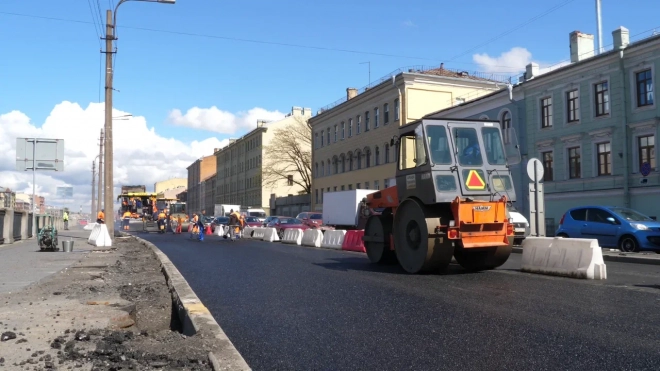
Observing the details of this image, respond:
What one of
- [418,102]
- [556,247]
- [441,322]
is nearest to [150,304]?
[441,322]

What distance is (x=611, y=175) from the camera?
96.7 feet

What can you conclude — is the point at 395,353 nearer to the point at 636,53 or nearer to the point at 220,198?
the point at 636,53

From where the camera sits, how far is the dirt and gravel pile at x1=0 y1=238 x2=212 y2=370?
5.05m

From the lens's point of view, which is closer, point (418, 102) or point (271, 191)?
point (418, 102)

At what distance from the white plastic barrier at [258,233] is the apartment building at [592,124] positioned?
15.4 meters

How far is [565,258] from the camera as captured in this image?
11.0 m

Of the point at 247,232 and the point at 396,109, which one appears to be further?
the point at 396,109

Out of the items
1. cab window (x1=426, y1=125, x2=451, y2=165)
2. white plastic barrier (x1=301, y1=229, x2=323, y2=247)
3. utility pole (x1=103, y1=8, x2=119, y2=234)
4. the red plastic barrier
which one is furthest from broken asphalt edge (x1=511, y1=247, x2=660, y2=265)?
utility pole (x1=103, y1=8, x2=119, y2=234)

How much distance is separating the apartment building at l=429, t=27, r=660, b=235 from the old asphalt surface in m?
18.5

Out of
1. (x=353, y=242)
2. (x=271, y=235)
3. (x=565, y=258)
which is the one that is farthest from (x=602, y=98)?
(x=565, y=258)

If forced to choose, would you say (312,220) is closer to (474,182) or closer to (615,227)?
(615,227)

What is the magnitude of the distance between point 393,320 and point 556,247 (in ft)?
18.4

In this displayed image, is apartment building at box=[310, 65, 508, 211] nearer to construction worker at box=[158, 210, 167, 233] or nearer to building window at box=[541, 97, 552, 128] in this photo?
building window at box=[541, 97, 552, 128]

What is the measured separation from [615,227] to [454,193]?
9.11 metres
